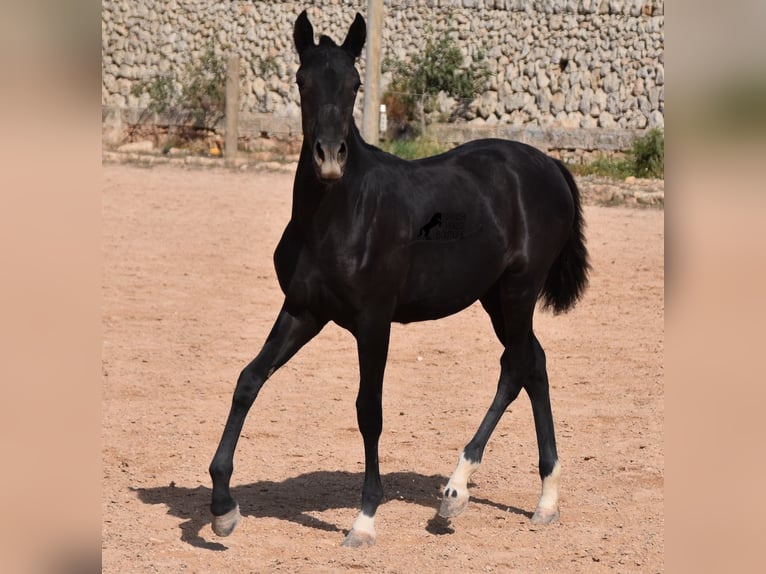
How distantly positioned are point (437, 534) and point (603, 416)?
2377 millimetres

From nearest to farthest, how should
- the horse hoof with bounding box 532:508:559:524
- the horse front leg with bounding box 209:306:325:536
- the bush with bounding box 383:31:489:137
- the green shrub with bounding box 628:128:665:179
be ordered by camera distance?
1. the horse front leg with bounding box 209:306:325:536
2. the horse hoof with bounding box 532:508:559:524
3. the green shrub with bounding box 628:128:665:179
4. the bush with bounding box 383:31:489:137

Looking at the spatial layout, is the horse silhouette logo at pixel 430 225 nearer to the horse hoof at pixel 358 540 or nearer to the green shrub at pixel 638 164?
the horse hoof at pixel 358 540

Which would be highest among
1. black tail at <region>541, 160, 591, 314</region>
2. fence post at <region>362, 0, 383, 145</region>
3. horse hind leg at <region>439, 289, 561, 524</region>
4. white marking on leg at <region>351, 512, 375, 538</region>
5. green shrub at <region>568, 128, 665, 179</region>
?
fence post at <region>362, 0, 383, 145</region>

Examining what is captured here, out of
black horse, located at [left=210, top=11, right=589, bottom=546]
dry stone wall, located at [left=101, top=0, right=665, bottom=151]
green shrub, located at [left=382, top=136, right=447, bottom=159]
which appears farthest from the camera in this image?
dry stone wall, located at [left=101, top=0, right=665, bottom=151]

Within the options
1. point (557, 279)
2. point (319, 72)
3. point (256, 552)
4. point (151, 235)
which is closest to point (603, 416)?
point (557, 279)

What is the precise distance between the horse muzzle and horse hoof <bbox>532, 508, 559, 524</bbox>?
2.07 m

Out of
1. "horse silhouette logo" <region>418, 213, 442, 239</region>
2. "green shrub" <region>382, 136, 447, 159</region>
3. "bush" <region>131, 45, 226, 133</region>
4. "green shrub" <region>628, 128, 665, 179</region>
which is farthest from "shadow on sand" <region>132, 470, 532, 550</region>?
"bush" <region>131, 45, 226, 133</region>

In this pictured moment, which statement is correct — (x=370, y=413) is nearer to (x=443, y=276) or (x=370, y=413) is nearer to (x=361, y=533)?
(x=361, y=533)

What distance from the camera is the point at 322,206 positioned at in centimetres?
438

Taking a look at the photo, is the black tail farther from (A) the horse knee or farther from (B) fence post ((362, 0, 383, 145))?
(B) fence post ((362, 0, 383, 145))

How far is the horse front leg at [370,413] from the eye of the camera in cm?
448

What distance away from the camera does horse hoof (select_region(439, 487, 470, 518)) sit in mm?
4742

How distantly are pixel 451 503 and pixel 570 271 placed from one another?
148cm

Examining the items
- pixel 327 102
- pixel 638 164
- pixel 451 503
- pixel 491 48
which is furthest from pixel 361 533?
pixel 491 48
